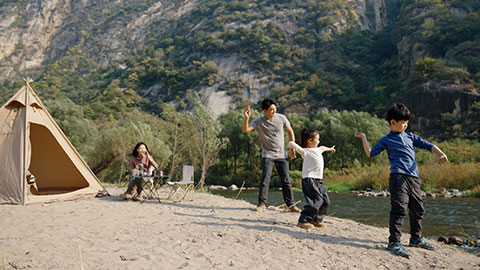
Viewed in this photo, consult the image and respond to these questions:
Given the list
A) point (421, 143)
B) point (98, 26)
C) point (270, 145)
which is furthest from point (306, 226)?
point (98, 26)

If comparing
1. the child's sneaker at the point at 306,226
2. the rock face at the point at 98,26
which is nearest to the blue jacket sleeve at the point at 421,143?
the child's sneaker at the point at 306,226

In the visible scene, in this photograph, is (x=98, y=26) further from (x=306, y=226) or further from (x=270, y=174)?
(x=306, y=226)

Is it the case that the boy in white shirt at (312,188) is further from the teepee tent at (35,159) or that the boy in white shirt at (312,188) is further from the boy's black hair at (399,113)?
the teepee tent at (35,159)

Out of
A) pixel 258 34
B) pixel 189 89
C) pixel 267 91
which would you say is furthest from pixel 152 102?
pixel 258 34

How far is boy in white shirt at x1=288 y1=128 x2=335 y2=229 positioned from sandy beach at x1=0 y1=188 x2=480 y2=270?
0.16m

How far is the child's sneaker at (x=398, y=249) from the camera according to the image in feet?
12.0

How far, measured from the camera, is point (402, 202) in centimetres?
378

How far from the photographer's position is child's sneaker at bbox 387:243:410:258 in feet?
12.0

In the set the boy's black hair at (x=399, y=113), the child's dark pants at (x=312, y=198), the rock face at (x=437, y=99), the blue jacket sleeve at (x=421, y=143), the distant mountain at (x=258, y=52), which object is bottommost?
the child's dark pants at (x=312, y=198)

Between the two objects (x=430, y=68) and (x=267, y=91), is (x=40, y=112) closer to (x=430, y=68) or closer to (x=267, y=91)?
(x=430, y=68)

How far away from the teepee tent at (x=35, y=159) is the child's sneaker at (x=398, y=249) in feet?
22.3

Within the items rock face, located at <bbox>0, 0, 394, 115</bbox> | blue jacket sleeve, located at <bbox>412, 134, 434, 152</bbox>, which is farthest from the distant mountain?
blue jacket sleeve, located at <bbox>412, 134, 434, 152</bbox>

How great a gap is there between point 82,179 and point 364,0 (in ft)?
305

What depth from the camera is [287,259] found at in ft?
11.4
